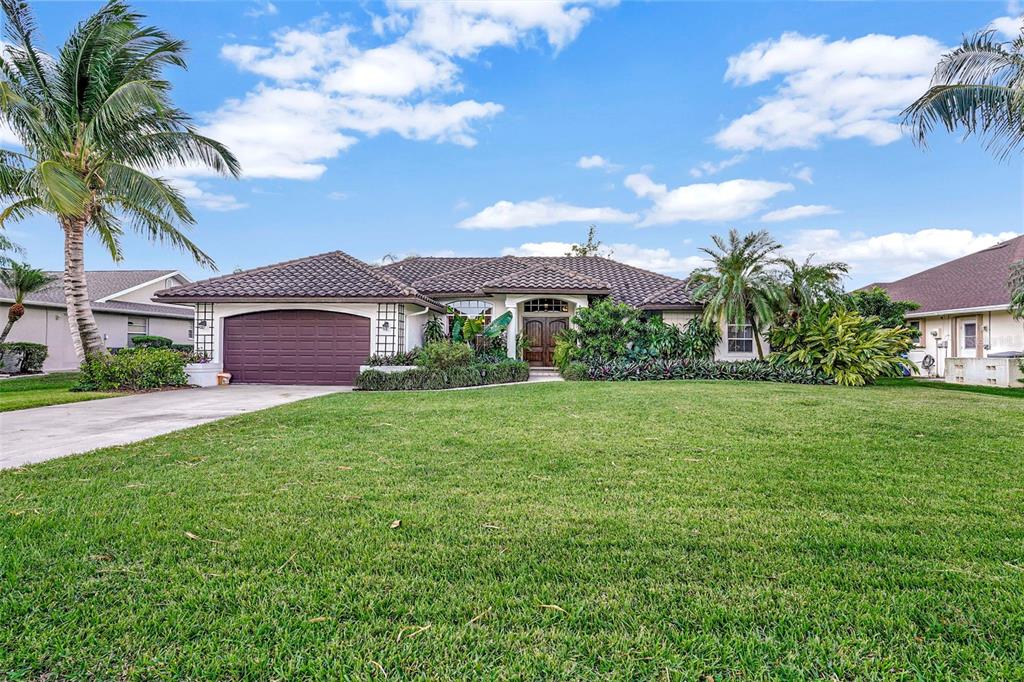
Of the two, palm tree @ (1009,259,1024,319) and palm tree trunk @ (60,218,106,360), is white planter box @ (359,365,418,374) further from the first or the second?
palm tree @ (1009,259,1024,319)

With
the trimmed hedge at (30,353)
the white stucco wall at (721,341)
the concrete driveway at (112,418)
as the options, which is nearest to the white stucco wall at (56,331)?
the trimmed hedge at (30,353)

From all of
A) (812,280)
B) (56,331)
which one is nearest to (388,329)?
(812,280)

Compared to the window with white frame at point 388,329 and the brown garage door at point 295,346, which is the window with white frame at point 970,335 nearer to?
the window with white frame at point 388,329

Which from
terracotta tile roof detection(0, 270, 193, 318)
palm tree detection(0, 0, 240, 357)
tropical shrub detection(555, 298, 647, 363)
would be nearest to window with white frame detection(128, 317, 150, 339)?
terracotta tile roof detection(0, 270, 193, 318)

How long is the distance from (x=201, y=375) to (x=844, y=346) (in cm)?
1771

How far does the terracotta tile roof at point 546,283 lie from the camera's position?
17.5m

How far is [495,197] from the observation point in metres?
25.2

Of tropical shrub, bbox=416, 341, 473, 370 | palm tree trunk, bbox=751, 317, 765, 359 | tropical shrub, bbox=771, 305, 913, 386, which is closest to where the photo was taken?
tropical shrub, bbox=771, 305, 913, 386

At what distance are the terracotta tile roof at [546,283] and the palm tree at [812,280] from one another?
534cm

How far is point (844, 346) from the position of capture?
14273 millimetres

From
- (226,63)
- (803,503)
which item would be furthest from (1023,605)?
(226,63)

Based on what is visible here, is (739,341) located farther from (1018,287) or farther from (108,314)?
(108,314)

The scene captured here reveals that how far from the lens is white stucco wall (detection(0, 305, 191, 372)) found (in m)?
21.7

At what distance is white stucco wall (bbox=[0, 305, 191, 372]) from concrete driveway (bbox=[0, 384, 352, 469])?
14.3m
